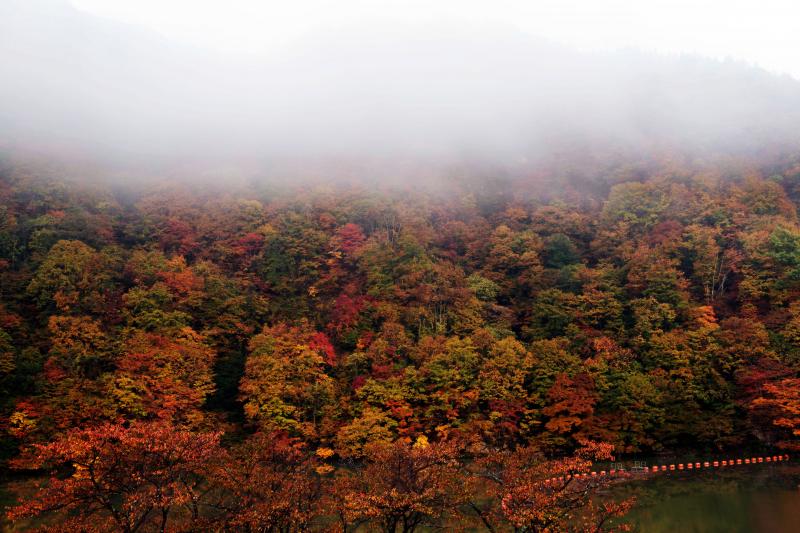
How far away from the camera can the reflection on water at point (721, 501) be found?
1964cm

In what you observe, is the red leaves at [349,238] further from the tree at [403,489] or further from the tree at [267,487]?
the tree at [403,489]

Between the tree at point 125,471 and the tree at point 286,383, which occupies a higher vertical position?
the tree at point 125,471

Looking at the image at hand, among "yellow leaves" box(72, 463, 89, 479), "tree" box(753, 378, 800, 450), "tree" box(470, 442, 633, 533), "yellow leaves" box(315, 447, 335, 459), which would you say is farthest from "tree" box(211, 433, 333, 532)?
"tree" box(753, 378, 800, 450)

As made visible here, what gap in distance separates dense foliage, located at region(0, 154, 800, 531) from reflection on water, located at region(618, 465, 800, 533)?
7.67 feet

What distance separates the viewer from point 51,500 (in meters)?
13.3

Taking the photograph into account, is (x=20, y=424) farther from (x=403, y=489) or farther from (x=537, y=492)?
(x=537, y=492)

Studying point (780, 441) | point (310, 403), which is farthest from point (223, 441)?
point (780, 441)

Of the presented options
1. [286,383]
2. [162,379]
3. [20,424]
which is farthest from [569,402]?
[20,424]

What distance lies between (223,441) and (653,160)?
2131 inches

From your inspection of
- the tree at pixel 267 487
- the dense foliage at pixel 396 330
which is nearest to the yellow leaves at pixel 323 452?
the dense foliage at pixel 396 330

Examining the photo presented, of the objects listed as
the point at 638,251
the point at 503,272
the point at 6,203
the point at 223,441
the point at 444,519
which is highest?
the point at 6,203

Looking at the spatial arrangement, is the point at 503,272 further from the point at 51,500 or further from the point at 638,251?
the point at 51,500

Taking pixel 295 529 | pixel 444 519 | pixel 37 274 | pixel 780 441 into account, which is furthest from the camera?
pixel 37 274

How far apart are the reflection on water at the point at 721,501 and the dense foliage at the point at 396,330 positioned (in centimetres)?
234
